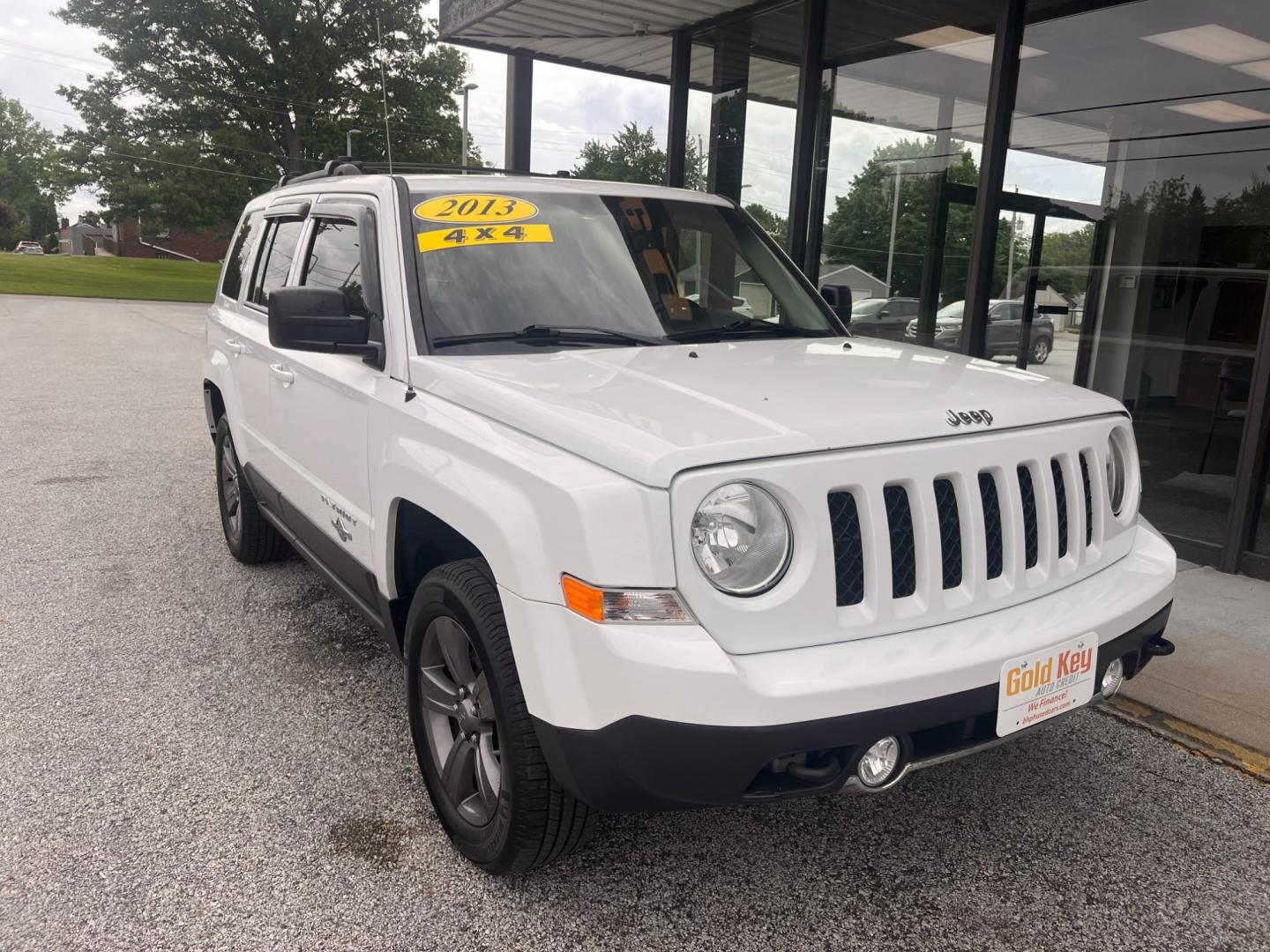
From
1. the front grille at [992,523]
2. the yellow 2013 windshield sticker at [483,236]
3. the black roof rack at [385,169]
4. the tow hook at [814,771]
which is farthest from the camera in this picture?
the black roof rack at [385,169]

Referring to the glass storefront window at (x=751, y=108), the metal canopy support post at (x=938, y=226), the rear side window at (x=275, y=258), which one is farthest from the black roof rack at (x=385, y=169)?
the glass storefront window at (x=751, y=108)

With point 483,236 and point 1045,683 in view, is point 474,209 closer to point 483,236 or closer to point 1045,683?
point 483,236

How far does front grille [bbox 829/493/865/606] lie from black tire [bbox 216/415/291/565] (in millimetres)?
3529

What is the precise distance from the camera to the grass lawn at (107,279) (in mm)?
34000

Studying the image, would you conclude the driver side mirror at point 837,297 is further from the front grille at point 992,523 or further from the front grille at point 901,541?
the front grille at point 901,541

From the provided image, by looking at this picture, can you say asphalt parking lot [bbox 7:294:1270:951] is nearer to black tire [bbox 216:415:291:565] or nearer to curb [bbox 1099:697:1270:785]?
curb [bbox 1099:697:1270:785]

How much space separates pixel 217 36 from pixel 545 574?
46.9m

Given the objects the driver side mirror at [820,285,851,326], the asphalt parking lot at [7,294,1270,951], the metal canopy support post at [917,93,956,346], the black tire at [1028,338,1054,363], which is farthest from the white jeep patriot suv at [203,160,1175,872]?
the metal canopy support post at [917,93,956,346]

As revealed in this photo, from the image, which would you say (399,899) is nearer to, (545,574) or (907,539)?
(545,574)

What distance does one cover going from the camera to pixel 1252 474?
5.34m

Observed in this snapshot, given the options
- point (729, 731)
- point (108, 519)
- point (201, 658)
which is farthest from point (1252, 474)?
point (108, 519)

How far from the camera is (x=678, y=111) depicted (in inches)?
390

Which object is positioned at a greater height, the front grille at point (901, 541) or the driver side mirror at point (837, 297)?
the driver side mirror at point (837, 297)

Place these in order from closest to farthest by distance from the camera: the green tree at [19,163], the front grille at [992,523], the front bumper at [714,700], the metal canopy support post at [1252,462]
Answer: the front bumper at [714,700], the front grille at [992,523], the metal canopy support post at [1252,462], the green tree at [19,163]
